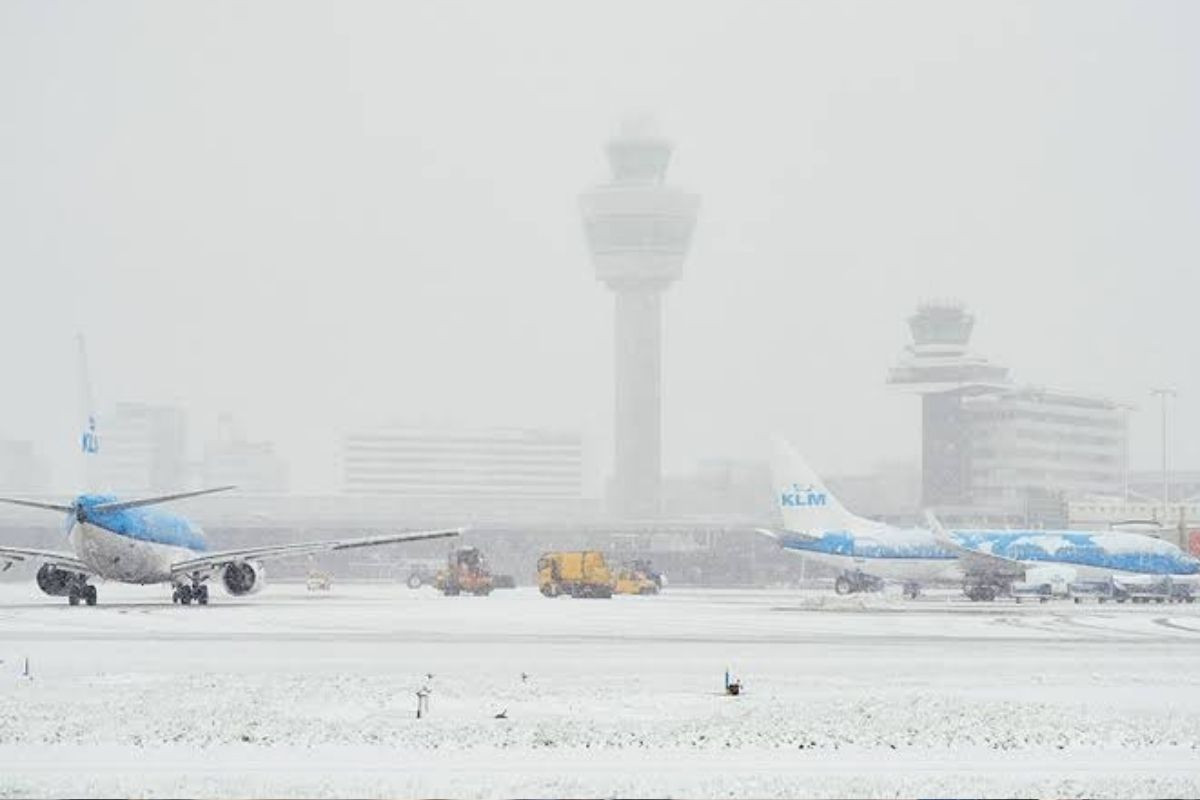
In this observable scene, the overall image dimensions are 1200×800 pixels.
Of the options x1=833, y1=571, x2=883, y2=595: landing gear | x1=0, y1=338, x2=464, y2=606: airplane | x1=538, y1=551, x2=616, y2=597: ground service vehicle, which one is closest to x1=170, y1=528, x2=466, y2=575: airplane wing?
x1=0, y1=338, x2=464, y2=606: airplane

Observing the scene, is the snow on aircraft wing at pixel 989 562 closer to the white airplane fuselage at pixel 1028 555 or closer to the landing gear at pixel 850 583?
the white airplane fuselage at pixel 1028 555

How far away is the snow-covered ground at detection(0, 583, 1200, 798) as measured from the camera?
2308cm

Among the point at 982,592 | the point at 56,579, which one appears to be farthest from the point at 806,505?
the point at 56,579

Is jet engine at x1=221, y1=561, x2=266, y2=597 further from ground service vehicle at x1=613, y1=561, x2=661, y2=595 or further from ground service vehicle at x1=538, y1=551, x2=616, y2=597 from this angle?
ground service vehicle at x1=613, y1=561, x2=661, y2=595

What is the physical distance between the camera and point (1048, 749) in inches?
1032

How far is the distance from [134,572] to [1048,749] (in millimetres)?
51326

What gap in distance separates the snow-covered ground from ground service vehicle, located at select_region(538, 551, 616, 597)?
141 feet

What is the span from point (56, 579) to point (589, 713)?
153 ft

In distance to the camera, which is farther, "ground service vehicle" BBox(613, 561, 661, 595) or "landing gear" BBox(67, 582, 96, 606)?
"ground service vehicle" BBox(613, 561, 661, 595)

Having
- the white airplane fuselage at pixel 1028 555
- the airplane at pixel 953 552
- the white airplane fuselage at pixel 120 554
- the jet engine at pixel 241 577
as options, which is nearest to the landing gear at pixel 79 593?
the white airplane fuselage at pixel 120 554

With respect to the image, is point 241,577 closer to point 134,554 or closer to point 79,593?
point 134,554

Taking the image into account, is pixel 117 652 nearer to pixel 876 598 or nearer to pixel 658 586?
pixel 876 598

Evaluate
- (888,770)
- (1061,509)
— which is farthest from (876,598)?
(1061,509)

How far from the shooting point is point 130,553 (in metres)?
69.4
